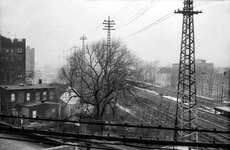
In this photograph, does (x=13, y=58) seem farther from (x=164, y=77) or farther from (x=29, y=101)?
(x=164, y=77)

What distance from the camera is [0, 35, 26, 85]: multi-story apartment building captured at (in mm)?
39344

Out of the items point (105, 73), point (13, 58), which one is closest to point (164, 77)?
point (13, 58)

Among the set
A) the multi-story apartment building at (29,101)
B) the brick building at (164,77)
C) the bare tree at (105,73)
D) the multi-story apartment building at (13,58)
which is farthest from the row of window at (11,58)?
the brick building at (164,77)

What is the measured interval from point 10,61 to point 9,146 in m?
36.1

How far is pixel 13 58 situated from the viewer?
41812mm

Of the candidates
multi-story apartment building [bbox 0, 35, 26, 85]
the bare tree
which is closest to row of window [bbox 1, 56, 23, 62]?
Answer: multi-story apartment building [bbox 0, 35, 26, 85]

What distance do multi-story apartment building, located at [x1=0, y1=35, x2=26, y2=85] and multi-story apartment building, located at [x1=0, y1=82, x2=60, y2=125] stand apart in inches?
522

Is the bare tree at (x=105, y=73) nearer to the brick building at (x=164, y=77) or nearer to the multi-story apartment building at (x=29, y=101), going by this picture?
the multi-story apartment building at (x=29, y=101)

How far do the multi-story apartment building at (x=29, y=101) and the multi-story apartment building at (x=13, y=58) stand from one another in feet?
43.5

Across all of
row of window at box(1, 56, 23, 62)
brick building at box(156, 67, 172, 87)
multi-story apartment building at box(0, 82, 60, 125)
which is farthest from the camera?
brick building at box(156, 67, 172, 87)

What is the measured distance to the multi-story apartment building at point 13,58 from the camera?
3934 cm

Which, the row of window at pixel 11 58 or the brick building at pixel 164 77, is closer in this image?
the row of window at pixel 11 58

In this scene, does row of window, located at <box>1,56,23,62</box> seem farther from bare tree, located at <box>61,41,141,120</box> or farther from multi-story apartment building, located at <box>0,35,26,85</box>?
bare tree, located at <box>61,41,141,120</box>

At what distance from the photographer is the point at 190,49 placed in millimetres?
12523
